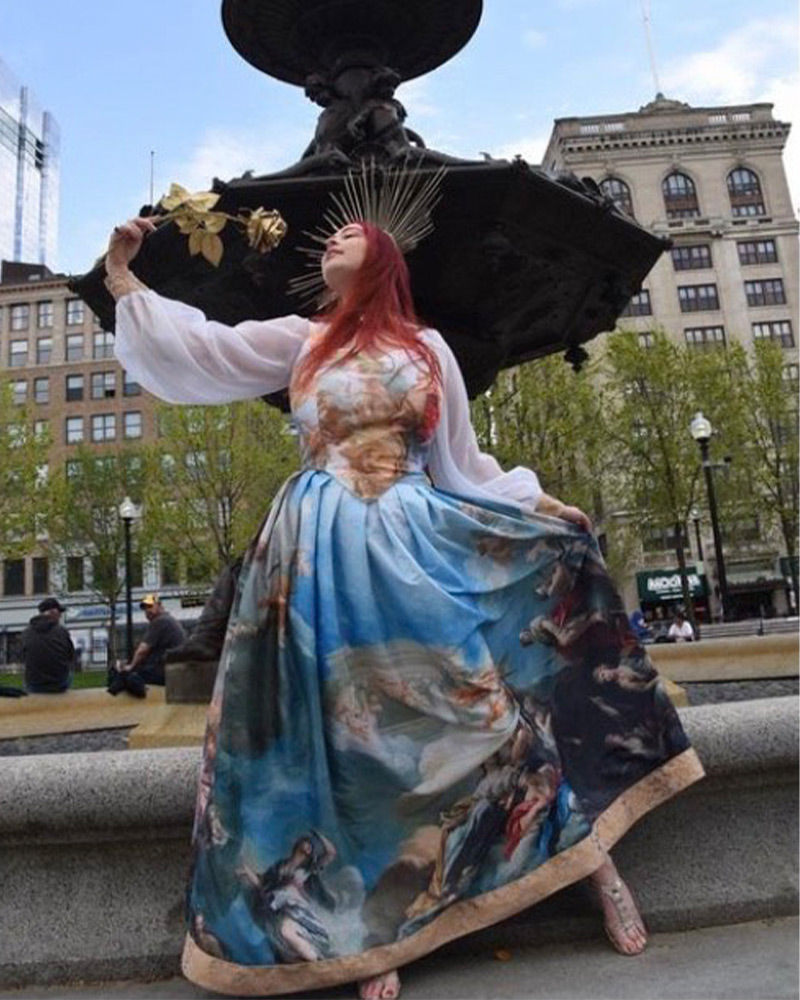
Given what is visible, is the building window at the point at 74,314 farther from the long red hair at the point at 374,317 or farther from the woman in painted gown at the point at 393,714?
the woman in painted gown at the point at 393,714

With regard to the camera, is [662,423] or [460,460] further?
[662,423]

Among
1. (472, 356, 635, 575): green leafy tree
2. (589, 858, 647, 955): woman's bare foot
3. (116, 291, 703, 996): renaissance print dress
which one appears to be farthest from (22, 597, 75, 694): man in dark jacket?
(472, 356, 635, 575): green leafy tree

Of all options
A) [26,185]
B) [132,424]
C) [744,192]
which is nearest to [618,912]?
[132,424]

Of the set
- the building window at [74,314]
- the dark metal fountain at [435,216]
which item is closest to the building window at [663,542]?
the building window at [74,314]

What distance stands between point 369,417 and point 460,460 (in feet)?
1.27

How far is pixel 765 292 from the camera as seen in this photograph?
176 ft

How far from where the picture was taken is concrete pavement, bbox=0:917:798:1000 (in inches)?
81.7

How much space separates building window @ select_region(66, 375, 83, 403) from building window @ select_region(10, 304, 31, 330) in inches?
242

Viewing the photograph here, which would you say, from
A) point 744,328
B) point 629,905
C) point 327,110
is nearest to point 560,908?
point 629,905

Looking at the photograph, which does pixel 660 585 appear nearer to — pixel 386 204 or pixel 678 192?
pixel 678 192

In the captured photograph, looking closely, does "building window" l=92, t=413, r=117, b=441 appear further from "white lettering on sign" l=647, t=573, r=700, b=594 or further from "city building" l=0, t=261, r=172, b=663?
"white lettering on sign" l=647, t=573, r=700, b=594

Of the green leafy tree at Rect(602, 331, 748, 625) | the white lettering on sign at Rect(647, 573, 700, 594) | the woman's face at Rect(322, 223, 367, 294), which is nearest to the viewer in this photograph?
the woman's face at Rect(322, 223, 367, 294)

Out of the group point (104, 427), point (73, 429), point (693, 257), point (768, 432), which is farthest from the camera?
point (73, 429)

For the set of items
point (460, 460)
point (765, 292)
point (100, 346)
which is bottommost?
point (460, 460)
